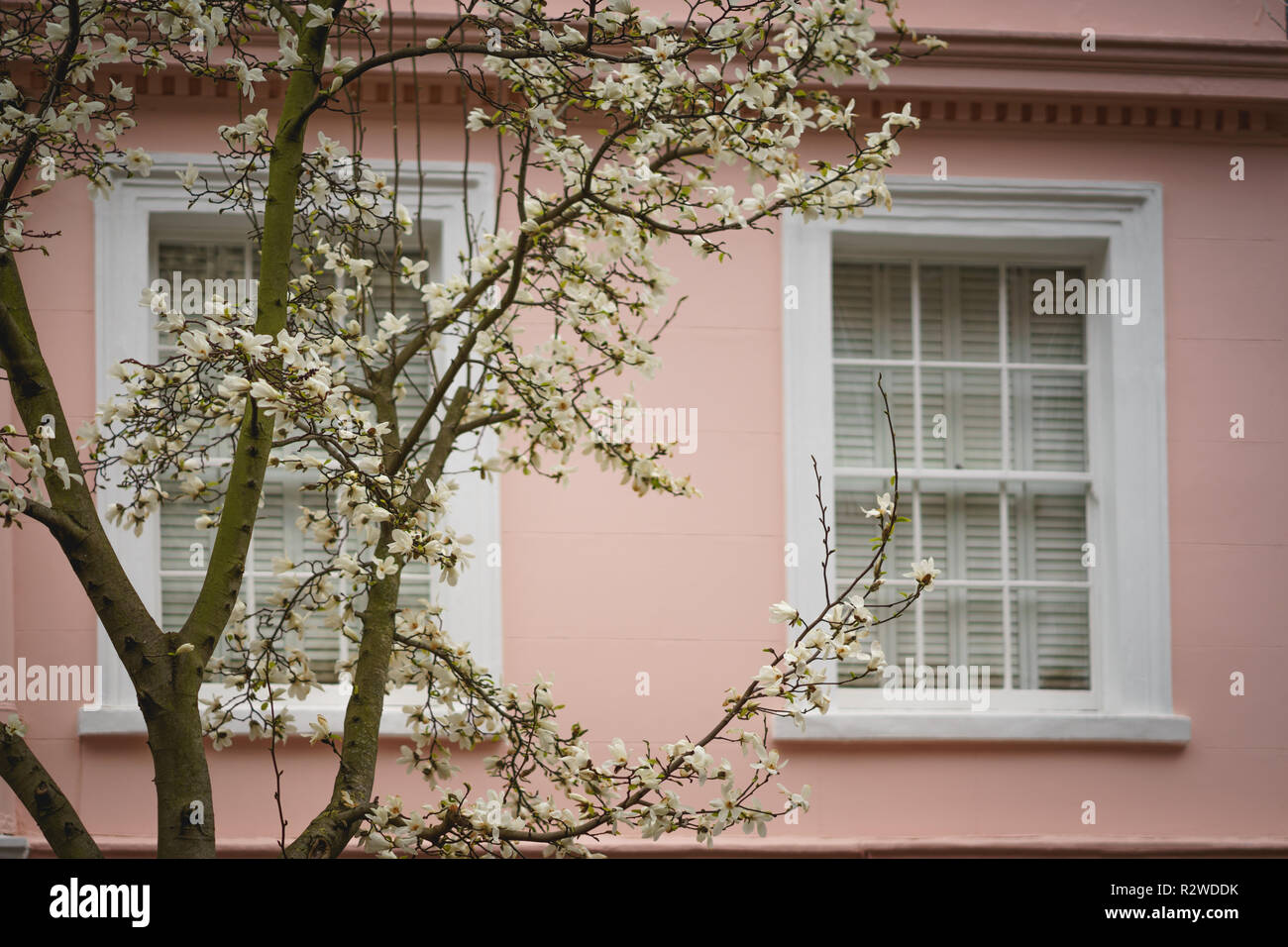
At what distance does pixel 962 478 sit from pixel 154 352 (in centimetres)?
344

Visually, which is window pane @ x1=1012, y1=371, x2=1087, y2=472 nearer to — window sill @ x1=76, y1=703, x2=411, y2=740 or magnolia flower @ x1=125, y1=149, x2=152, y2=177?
window sill @ x1=76, y1=703, x2=411, y2=740

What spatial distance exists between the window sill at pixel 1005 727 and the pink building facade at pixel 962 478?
15 mm

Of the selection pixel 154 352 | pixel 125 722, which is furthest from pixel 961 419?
pixel 125 722

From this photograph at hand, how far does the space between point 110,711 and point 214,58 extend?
2.58m

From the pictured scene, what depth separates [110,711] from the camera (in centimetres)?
460

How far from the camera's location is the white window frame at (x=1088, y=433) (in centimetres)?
487

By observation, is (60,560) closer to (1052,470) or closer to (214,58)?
(214,58)

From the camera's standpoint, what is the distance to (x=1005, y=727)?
485 cm
